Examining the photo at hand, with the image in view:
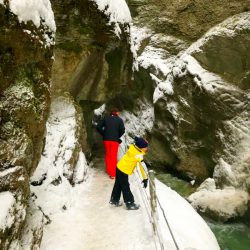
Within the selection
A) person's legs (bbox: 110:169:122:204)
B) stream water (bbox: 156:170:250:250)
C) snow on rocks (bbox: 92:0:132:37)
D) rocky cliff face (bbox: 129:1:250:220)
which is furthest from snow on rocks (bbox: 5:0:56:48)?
rocky cliff face (bbox: 129:1:250:220)

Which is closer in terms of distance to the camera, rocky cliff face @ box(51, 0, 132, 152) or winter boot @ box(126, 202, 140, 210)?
winter boot @ box(126, 202, 140, 210)

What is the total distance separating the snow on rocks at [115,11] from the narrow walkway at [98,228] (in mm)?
6103

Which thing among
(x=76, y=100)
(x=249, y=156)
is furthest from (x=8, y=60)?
(x=249, y=156)

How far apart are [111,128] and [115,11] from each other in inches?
171

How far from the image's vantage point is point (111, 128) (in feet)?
36.8

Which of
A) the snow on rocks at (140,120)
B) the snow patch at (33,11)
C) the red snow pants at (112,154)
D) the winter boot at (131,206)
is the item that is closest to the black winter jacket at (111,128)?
the red snow pants at (112,154)

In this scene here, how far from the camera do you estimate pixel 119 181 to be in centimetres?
841

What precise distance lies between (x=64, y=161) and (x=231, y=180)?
27.0 feet

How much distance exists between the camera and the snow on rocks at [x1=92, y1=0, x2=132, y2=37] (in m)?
11.8

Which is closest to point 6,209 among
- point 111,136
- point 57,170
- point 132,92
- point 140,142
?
point 140,142

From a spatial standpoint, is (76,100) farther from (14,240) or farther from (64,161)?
(14,240)

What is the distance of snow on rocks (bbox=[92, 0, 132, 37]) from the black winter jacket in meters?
3.26

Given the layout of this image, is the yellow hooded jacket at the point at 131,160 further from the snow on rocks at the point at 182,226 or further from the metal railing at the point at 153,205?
the snow on rocks at the point at 182,226

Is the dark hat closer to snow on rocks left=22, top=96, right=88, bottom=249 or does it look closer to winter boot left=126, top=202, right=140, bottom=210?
winter boot left=126, top=202, right=140, bottom=210
